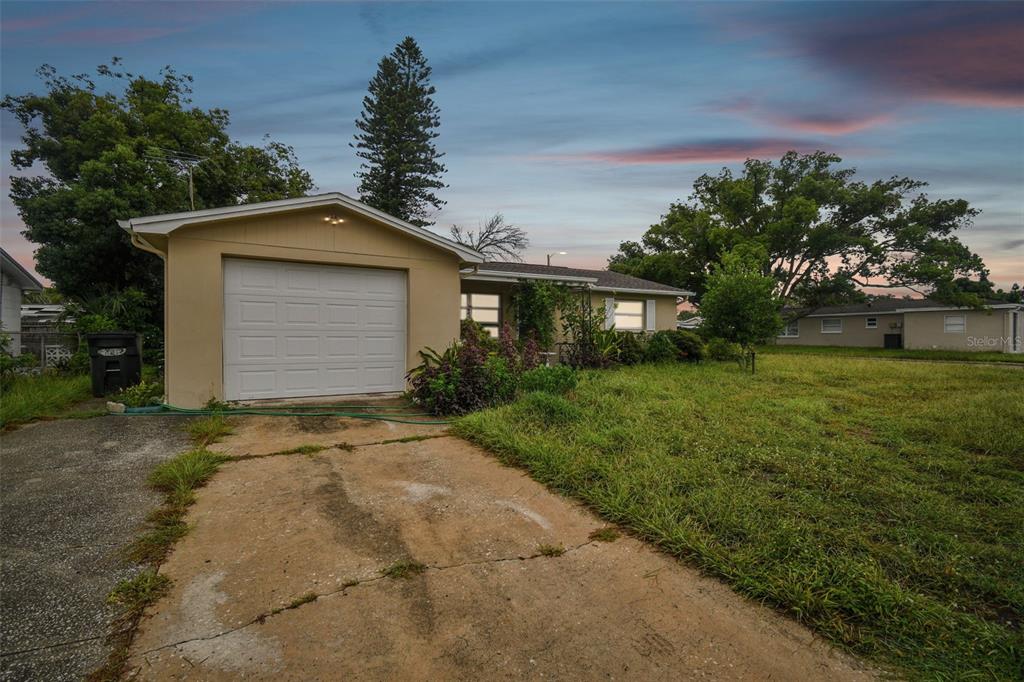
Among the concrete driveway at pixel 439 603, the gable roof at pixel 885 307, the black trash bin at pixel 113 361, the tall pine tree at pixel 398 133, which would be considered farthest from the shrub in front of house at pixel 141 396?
the gable roof at pixel 885 307

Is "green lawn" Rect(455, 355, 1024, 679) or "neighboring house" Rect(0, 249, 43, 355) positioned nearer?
"green lawn" Rect(455, 355, 1024, 679)

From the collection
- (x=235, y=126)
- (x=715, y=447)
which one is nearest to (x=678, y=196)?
(x=235, y=126)

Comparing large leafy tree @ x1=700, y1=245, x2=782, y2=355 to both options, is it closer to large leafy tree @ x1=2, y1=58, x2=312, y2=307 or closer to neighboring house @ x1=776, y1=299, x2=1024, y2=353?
large leafy tree @ x1=2, y1=58, x2=312, y2=307

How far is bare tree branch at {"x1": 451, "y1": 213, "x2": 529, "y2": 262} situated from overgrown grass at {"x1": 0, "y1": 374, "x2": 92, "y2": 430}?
66.6 feet

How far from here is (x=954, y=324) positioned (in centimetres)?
2308

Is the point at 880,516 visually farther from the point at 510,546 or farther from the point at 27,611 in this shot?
the point at 27,611

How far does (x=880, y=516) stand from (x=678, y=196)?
89.8 feet

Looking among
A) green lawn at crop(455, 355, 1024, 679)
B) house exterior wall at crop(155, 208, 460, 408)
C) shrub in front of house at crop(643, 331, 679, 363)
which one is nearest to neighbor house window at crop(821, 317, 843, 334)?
shrub in front of house at crop(643, 331, 679, 363)

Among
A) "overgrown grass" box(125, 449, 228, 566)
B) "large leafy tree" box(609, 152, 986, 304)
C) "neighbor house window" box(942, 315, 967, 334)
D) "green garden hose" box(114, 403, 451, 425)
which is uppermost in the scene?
"large leafy tree" box(609, 152, 986, 304)

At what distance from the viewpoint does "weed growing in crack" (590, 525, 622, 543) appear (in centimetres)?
287

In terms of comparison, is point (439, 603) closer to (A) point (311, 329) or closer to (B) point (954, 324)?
(A) point (311, 329)

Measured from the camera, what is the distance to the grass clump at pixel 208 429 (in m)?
4.98

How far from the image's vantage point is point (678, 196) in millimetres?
27469

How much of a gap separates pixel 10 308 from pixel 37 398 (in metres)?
10.9
